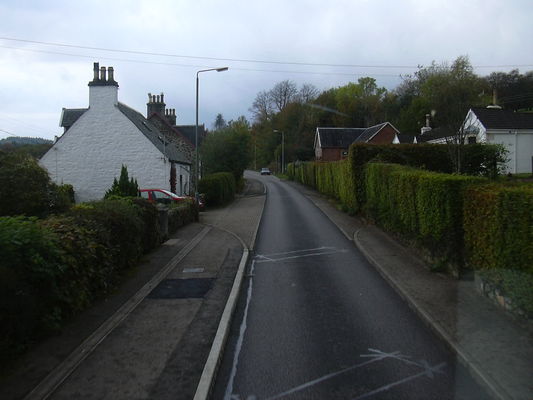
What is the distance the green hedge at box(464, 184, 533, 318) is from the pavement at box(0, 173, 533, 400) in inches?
20.6

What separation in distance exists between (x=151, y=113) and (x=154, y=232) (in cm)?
3305

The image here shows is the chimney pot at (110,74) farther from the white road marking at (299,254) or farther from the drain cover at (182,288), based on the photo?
the drain cover at (182,288)

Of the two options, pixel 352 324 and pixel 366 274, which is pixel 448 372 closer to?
pixel 352 324

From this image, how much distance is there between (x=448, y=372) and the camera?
19.1 ft

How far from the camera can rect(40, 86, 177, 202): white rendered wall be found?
98.2 feet

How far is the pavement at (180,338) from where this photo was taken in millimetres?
5426

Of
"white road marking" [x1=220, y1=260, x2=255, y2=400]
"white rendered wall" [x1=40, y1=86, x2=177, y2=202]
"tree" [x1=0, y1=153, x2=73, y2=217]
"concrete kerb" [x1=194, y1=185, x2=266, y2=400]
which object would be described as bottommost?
"white road marking" [x1=220, y1=260, x2=255, y2=400]

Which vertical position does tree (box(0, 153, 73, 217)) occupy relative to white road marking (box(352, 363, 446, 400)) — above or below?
above

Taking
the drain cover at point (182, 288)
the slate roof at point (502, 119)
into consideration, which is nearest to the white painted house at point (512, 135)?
the slate roof at point (502, 119)

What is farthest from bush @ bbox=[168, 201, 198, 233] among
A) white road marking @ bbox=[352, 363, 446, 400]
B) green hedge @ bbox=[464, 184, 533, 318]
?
white road marking @ bbox=[352, 363, 446, 400]

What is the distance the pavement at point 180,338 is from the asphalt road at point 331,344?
26 centimetres

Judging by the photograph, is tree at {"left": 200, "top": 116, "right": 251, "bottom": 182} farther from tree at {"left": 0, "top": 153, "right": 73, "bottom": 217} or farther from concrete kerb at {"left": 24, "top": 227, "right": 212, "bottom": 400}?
concrete kerb at {"left": 24, "top": 227, "right": 212, "bottom": 400}

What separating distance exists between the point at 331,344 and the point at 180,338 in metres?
2.24

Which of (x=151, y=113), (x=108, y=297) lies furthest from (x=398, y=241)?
(x=151, y=113)
